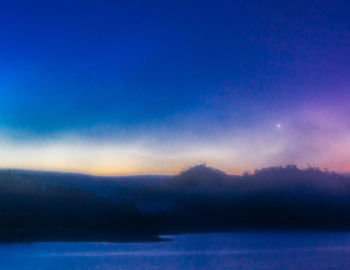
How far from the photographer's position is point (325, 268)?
228ft

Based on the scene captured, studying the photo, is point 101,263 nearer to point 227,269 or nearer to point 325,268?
point 227,269

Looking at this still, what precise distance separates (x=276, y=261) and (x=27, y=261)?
38.1 meters

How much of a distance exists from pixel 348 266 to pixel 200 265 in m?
20.5

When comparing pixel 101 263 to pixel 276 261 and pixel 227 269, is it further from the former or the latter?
pixel 276 261

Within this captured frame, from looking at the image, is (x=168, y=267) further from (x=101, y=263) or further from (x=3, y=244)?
(x=3, y=244)

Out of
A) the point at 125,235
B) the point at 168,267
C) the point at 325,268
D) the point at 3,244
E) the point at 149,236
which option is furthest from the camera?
the point at 149,236

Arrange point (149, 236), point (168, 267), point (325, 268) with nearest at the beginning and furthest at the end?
point (325, 268) < point (168, 267) < point (149, 236)

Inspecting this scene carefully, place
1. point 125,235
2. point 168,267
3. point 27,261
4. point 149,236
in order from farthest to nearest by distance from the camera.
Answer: point 149,236, point 125,235, point 27,261, point 168,267

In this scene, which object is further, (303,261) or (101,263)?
(303,261)

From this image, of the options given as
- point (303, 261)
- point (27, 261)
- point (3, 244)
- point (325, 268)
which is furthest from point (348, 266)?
point (3, 244)

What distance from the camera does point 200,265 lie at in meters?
78.0

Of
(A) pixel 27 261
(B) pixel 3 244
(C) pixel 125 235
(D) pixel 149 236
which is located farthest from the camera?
(D) pixel 149 236

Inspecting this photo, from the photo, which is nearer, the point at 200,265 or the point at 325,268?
the point at 325,268

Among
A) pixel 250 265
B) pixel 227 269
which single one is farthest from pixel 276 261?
pixel 227 269
